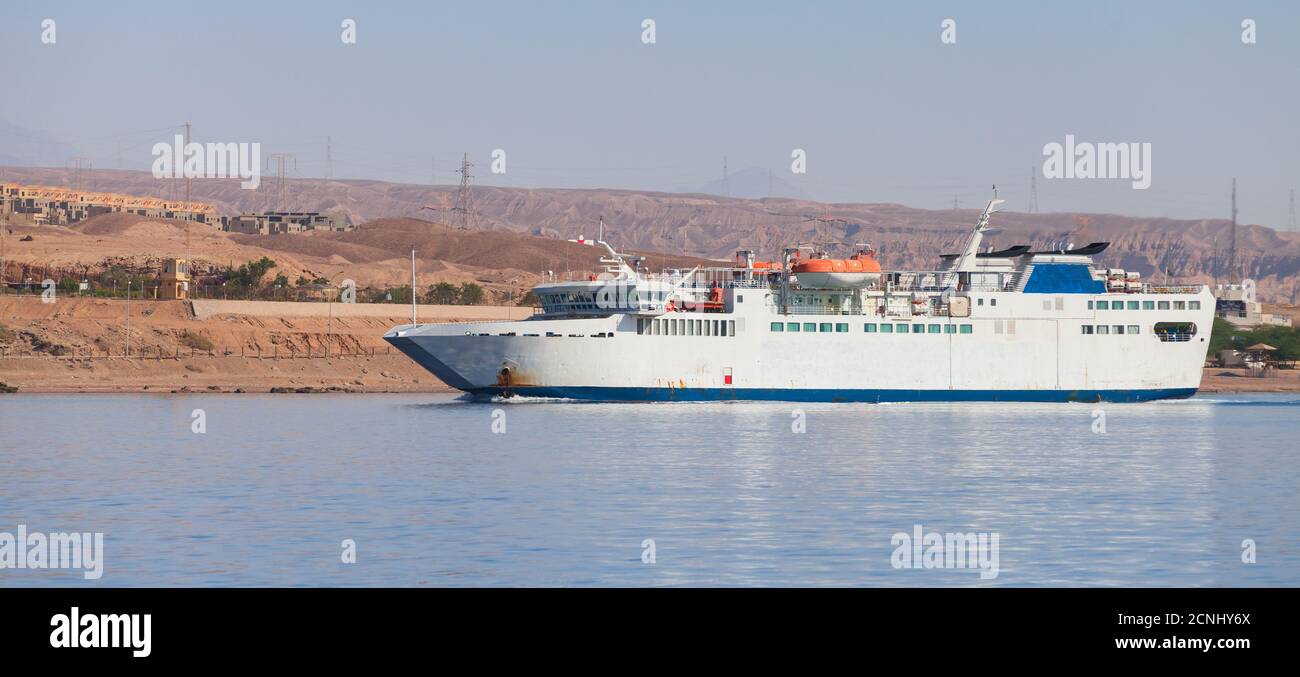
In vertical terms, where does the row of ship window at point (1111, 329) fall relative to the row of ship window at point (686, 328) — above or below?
below

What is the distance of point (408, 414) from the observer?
217ft

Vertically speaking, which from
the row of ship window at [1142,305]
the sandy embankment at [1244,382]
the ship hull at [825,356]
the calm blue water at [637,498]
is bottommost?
the sandy embankment at [1244,382]

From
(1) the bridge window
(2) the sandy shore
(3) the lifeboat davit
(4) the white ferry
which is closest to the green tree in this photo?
(2) the sandy shore

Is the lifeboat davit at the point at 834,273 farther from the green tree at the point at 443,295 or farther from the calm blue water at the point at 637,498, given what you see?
the green tree at the point at 443,295

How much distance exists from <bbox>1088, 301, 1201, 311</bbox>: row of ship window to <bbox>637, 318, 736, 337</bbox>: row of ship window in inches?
784

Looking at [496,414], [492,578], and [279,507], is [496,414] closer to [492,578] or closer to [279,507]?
[279,507]

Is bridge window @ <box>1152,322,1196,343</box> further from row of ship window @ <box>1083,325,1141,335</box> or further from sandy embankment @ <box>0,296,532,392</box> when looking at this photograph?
sandy embankment @ <box>0,296,532,392</box>

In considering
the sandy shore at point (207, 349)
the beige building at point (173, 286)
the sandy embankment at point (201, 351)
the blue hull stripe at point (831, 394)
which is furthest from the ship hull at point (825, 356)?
the beige building at point (173, 286)

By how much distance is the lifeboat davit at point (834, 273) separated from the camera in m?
75.8

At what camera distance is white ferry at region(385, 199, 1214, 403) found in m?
69.9

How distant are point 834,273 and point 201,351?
4320 centimetres

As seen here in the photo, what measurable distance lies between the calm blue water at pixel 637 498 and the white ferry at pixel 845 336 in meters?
7.30

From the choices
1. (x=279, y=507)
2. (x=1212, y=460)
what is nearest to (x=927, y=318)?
(x=1212, y=460)

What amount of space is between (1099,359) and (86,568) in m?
65.0
